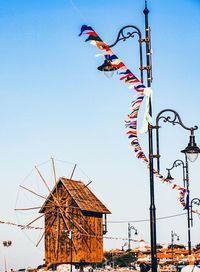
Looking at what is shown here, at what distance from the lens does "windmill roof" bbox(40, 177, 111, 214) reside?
221 ft

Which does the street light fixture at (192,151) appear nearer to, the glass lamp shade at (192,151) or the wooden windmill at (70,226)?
the glass lamp shade at (192,151)

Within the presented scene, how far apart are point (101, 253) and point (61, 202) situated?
686cm

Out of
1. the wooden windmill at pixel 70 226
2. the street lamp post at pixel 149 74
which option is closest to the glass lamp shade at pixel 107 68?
the street lamp post at pixel 149 74

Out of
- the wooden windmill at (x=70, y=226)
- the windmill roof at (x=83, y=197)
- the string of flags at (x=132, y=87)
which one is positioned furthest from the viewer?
the windmill roof at (x=83, y=197)

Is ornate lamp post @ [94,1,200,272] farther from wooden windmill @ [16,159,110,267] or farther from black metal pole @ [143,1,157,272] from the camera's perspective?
wooden windmill @ [16,159,110,267]

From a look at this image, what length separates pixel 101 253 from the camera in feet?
222

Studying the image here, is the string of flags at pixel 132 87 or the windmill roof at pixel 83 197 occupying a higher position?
the windmill roof at pixel 83 197

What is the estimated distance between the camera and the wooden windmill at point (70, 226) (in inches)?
2566

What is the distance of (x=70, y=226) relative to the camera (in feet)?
219

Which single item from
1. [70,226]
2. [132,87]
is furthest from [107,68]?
[70,226]

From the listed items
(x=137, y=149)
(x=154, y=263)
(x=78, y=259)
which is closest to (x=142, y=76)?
(x=137, y=149)

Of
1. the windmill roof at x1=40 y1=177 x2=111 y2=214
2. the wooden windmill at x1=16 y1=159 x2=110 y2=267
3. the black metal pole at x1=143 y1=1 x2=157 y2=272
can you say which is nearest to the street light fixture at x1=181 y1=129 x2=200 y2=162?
the black metal pole at x1=143 y1=1 x2=157 y2=272

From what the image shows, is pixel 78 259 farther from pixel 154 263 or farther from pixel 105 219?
pixel 154 263

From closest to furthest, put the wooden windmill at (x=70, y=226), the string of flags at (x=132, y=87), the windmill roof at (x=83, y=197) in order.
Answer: the string of flags at (x=132, y=87) < the wooden windmill at (x=70, y=226) < the windmill roof at (x=83, y=197)
